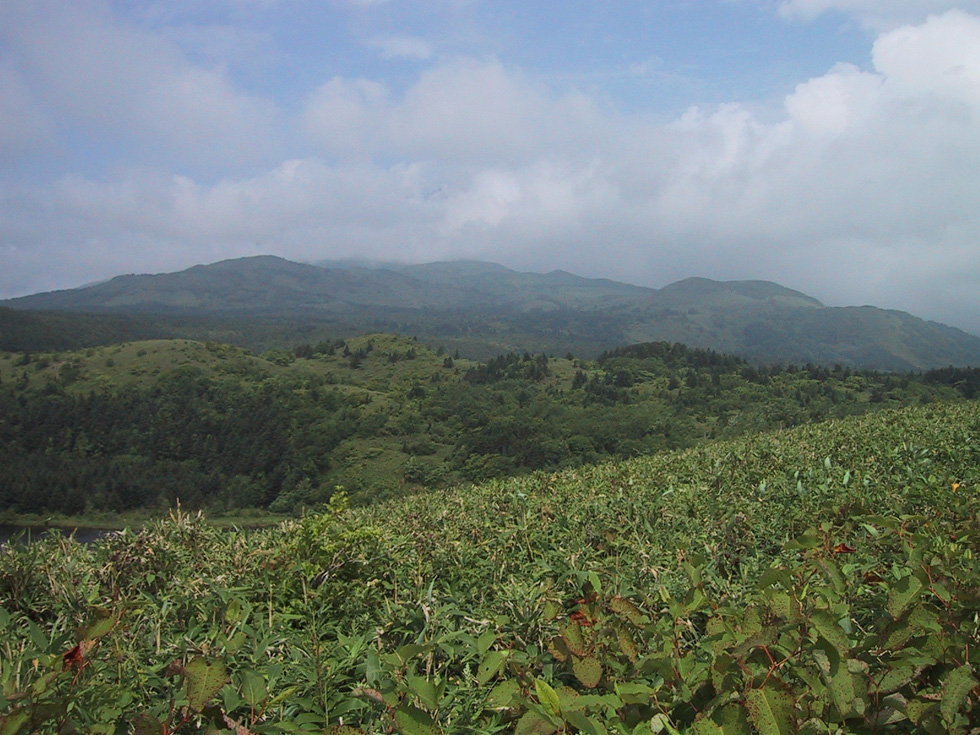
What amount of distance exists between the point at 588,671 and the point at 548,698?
1.02ft

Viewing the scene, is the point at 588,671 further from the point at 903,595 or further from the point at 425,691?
the point at 903,595

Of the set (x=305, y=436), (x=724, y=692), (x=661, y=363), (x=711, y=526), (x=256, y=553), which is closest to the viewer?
(x=724, y=692)

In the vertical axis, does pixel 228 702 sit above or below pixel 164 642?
above

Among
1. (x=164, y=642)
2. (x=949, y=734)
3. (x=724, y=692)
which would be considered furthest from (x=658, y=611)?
(x=164, y=642)

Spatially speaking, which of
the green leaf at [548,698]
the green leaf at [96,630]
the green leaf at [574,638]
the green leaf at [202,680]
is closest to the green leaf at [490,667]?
the green leaf at [574,638]

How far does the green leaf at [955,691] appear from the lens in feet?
5.41

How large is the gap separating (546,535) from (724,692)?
248cm

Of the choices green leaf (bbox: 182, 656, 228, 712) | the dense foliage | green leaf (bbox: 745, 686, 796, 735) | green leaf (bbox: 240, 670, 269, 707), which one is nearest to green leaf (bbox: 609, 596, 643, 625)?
green leaf (bbox: 745, 686, 796, 735)

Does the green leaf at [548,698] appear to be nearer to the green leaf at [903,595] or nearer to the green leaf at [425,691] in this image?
the green leaf at [425,691]

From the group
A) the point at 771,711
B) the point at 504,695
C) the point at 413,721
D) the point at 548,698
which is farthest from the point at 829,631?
the point at 413,721

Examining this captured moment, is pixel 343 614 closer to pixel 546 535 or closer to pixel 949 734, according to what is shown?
pixel 546 535

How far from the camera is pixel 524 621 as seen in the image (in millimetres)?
2670

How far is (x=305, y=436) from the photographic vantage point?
80.7m

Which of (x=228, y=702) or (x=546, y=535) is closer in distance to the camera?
(x=228, y=702)
